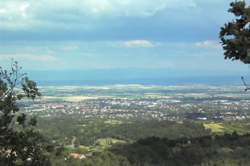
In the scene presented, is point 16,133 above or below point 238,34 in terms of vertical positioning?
below

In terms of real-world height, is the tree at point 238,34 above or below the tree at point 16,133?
above

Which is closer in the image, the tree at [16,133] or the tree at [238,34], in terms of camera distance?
the tree at [16,133]

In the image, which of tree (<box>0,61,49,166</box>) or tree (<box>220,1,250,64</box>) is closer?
tree (<box>0,61,49,166</box>)

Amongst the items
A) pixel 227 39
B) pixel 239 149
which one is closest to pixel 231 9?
pixel 227 39

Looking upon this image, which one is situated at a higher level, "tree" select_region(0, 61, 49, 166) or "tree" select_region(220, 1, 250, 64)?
"tree" select_region(220, 1, 250, 64)

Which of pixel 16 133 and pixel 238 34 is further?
pixel 238 34
